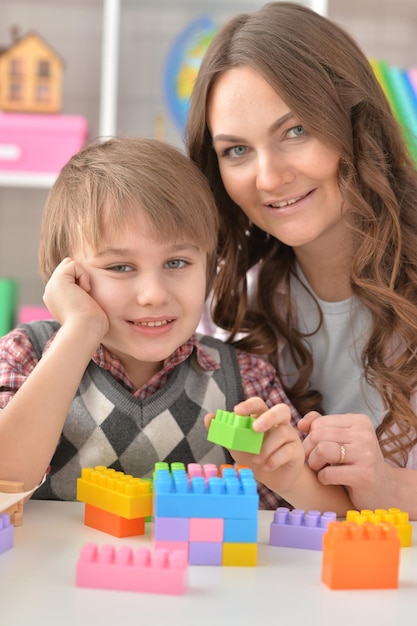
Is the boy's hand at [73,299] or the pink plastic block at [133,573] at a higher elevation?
the boy's hand at [73,299]

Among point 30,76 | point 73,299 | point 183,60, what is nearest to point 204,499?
point 73,299

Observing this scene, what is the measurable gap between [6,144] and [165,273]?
5.75 ft

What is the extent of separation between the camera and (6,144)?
275 centimetres

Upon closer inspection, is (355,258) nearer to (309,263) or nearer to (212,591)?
(309,263)

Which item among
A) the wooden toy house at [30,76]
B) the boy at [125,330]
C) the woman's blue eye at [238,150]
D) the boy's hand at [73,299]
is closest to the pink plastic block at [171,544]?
the boy at [125,330]

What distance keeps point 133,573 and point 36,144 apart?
2232 millimetres

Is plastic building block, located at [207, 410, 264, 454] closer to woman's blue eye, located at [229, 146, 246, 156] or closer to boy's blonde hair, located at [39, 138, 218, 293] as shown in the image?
boy's blonde hair, located at [39, 138, 218, 293]

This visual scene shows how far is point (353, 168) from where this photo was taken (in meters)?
1.38

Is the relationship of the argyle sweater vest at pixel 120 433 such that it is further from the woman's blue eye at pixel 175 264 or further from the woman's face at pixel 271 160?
the woman's face at pixel 271 160

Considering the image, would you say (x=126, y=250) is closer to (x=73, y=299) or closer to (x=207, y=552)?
(x=73, y=299)

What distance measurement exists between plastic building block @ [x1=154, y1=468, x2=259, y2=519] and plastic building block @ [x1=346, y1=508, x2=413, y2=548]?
13 cm

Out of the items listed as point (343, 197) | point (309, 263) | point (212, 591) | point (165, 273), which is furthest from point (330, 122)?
point (212, 591)

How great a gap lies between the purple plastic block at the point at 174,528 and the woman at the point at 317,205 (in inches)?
24.3

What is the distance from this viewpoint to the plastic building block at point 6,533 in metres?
0.81
